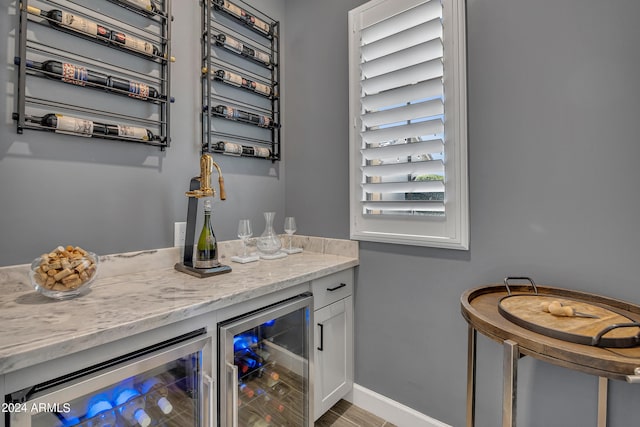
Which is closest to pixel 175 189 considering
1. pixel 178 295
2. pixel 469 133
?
pixel 178 295

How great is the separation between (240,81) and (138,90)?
651 millimetres

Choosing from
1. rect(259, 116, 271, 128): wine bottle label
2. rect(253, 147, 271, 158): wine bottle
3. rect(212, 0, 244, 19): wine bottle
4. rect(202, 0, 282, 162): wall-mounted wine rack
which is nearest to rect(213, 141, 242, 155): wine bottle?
rect(202, 0, 282, 162): wall-mounted wine rack

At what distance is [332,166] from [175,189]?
3.16 feet

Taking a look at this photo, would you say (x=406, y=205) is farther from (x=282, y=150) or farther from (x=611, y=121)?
(x=282, y=150)

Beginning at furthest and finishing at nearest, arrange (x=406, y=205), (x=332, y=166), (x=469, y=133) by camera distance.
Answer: (x=332, y=166), (x=406, y=205), (x=469, y=133)

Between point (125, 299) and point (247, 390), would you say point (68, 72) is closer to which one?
point (125, 299)

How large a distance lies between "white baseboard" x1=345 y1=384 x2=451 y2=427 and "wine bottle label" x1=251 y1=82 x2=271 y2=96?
2.03 meters

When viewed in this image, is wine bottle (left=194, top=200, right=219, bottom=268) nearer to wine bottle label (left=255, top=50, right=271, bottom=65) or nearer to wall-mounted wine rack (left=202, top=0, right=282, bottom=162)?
wall-mounted wine rack (left=202, top=0, right=282, bottom=162)

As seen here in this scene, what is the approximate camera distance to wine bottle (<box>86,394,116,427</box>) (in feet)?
2.99

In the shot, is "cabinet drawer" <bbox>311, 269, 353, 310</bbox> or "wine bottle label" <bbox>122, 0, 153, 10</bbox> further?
"cabinet drawer" <bbox>311, 269, 353, 310</bbox>

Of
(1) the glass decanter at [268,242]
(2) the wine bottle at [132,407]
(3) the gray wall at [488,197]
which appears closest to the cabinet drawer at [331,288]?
(3) the gray wall at [488,197]

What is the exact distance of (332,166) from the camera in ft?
6.59

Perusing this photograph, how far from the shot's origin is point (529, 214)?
4.29ft

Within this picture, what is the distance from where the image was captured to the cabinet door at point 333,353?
1.59 m
